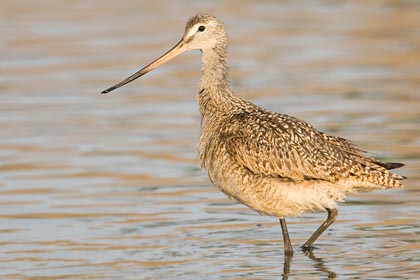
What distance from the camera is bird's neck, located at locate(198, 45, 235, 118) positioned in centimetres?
967

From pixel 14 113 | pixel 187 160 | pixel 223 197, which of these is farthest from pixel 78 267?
pixel 14 113

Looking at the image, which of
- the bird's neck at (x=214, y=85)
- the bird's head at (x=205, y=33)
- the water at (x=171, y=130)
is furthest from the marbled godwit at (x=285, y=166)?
the bird's head at (x=205, y=33)

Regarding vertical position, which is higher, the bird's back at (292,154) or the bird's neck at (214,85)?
the bird's neck at (214,85)

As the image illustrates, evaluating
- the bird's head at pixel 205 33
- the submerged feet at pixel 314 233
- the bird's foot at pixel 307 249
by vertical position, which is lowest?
the bird's foot at pixel 307 249

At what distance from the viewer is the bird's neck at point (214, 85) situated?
967 centimetres

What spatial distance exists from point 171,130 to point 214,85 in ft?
10.2

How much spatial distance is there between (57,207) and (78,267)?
1.72m

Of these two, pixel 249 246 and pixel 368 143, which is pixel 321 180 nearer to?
pixel 249 246

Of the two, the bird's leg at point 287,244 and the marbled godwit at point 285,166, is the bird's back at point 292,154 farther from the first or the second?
the bird's leg at point 287,244

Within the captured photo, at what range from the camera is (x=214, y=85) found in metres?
9.81

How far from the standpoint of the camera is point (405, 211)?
10000mm

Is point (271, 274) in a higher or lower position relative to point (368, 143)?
lower

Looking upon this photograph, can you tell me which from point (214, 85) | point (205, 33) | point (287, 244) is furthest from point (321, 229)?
point (205, 33)

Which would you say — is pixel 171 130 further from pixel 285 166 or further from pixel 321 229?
pixel 285 166
